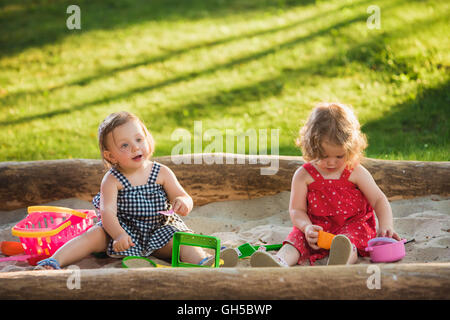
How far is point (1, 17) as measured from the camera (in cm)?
1013

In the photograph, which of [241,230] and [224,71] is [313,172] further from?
[224,71]

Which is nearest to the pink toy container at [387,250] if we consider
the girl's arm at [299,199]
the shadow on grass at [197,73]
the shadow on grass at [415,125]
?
the girl's arm at [299,199]

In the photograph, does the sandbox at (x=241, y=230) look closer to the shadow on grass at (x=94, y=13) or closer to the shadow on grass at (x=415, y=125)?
the shadow on grass at (x=415, y=125)

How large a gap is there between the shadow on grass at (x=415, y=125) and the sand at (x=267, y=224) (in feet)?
5.00

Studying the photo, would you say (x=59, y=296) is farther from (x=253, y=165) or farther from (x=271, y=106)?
(x=271, y=106)

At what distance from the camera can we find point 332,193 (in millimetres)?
2879

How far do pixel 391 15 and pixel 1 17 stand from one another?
22.1 feet

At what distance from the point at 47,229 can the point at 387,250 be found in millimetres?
1716

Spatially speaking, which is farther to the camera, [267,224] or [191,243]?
[267,224]

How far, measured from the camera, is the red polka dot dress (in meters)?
2.84

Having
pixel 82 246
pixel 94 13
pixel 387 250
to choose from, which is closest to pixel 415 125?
pixel 387 250

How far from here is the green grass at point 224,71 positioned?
5980 mm

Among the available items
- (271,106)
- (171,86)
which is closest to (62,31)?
(171,86)

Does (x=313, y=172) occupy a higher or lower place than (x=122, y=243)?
higher
